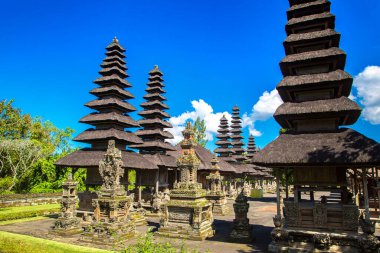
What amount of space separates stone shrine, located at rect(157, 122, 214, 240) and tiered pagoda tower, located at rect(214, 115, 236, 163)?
2840 centimetres

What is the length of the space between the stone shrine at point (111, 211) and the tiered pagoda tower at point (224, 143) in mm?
30621

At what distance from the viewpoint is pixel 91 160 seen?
901 inches

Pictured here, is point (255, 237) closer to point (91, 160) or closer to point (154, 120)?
point (91, 160)

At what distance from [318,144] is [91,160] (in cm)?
1740

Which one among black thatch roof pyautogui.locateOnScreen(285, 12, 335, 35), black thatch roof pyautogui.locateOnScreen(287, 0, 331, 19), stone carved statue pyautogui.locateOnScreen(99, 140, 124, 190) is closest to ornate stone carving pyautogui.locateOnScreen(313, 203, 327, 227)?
stone carved statue pyautogui.locateOnScreen(99, 140, 124, 190)

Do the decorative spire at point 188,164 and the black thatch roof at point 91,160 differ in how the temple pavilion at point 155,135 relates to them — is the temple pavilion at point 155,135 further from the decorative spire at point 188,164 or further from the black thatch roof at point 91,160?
the decorative spire at point 188,164

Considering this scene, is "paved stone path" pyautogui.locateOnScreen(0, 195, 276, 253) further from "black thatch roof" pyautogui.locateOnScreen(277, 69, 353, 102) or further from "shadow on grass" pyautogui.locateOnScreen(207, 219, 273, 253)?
"black thatch roof" pyautogui.locateOnScreen(277, 69, 353, 102)

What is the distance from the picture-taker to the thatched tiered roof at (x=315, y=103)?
510 inches

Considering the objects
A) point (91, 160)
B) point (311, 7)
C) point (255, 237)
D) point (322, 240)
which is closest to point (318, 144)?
point (322, 240)

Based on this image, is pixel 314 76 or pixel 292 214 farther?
pixel 314 76

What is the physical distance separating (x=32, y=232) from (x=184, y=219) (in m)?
9.92

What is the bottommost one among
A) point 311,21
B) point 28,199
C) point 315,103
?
point 28,199

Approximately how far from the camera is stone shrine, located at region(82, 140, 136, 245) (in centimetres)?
1476

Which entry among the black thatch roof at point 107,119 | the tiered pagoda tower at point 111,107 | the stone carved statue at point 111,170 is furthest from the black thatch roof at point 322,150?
the black thatch roof at point 107,119
